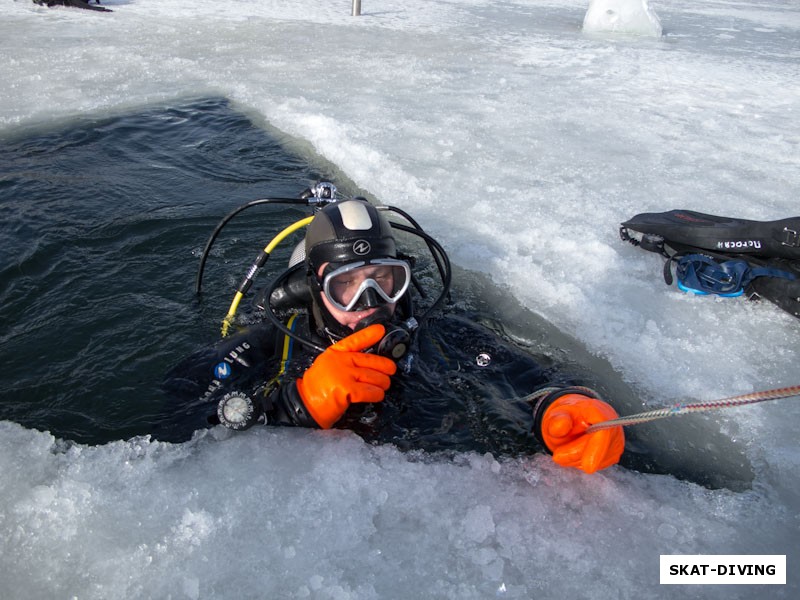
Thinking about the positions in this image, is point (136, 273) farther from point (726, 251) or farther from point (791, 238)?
point (791, 238)

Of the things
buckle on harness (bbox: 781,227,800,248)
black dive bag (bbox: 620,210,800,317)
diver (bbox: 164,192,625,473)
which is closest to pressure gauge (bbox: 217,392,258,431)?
diver (bbox: 164,192,625,473)

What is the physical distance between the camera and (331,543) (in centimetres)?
206

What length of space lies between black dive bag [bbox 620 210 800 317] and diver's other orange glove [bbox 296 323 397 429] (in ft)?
6.91

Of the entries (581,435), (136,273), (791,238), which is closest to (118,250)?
(136,273)

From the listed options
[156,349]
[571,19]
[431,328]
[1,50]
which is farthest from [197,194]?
[571,19]

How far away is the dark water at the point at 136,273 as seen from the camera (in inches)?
116

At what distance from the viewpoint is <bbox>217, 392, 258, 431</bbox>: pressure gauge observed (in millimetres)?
2465

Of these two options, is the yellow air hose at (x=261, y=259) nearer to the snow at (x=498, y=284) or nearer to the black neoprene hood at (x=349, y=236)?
the black neoprene hood at (x=349, y=236)

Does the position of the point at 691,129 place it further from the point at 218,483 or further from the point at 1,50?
the point at 1,50

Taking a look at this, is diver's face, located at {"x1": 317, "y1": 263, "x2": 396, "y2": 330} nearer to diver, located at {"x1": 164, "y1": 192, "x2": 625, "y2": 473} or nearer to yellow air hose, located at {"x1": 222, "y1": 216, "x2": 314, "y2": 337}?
diver, located at {"x1": 164, "y1": 192, "x2": 625, "y2": 473}

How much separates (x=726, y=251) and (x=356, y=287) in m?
2.52

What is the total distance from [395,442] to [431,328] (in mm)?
915

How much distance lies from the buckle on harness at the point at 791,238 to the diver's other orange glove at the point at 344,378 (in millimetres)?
2560

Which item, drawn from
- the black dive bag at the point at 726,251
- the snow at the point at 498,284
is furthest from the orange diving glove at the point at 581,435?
the black dive bag at the point at 726,251
